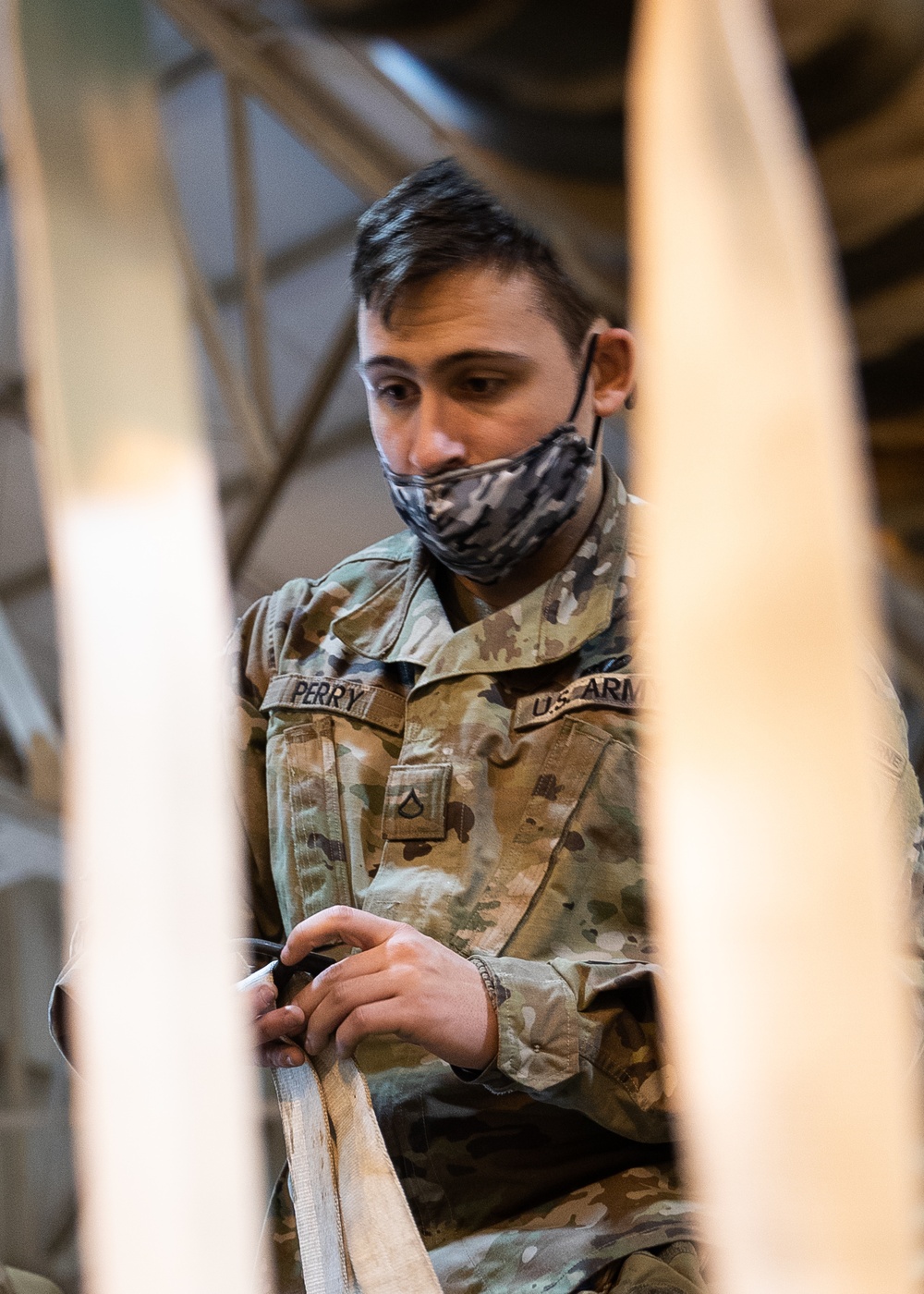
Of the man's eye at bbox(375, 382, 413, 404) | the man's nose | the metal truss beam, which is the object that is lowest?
the man's nose

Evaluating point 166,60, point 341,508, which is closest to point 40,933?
point 341,508

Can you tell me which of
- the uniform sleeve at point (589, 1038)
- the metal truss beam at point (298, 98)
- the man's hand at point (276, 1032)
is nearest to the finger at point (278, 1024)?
the man's hand at point (276, 1032)

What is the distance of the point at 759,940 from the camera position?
1.02ft

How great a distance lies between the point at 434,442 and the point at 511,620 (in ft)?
0.50

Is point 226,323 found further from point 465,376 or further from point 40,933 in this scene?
point 465,376

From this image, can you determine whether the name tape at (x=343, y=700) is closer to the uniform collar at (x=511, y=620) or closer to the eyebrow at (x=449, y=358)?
the uniform collar at (x=511, y=620)

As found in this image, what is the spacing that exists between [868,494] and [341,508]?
4574mm

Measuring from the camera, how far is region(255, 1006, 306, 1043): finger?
2.83 feet

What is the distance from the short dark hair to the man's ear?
0.12ft

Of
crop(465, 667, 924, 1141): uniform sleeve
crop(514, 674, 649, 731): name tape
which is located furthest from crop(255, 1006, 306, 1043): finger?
crop(514, 674, 649, 731): name tape

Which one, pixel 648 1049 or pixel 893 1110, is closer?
pixel 893 1110

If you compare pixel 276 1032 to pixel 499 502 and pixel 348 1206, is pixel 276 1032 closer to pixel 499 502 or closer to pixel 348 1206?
pixel 348 1206

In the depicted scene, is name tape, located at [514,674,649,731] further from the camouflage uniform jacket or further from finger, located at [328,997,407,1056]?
finger, located at [328,997,407,1056]

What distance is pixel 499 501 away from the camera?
3.73 feet
